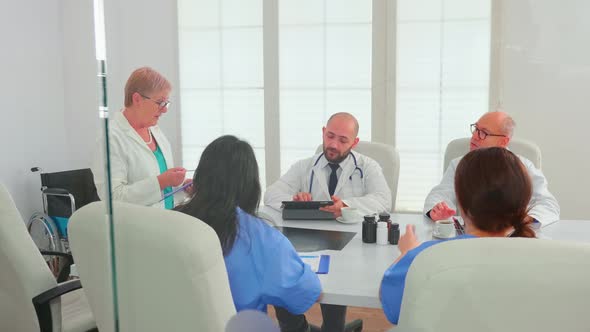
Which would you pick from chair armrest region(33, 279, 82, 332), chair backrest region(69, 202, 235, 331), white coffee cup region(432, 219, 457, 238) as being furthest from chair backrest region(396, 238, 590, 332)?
chair armrest region(33, 279, 82, 332)

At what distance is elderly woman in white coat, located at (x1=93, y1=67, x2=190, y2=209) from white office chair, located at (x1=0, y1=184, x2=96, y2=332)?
19.6 inches

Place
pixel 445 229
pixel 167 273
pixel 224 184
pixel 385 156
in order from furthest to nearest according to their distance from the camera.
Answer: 1. pixel 445 229
2. pixel 385 156
3. pixel 224 184
4. pixel 167 273

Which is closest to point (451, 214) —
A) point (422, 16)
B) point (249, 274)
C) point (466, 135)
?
point (466, 135)

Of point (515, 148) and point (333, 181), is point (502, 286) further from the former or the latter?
point (333, 181)

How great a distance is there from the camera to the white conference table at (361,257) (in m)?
0.80

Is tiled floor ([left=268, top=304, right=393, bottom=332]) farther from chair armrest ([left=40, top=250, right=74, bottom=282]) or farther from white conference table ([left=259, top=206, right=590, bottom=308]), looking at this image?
chair armrest ([left=40, top=250, right=74, bottom=282])

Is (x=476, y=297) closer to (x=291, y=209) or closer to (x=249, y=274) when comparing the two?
(x=249, y=274)

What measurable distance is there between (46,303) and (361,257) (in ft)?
2.02

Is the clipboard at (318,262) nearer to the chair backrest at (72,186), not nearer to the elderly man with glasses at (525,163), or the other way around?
the elderly man with glasses at (525,163)

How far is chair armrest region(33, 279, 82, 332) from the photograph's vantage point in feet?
3.10

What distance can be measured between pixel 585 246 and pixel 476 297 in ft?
0.35

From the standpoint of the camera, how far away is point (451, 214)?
1026 mm

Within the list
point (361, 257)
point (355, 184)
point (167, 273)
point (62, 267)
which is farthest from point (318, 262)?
point (62, 267)

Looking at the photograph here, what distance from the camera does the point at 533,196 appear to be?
2.45 ft
